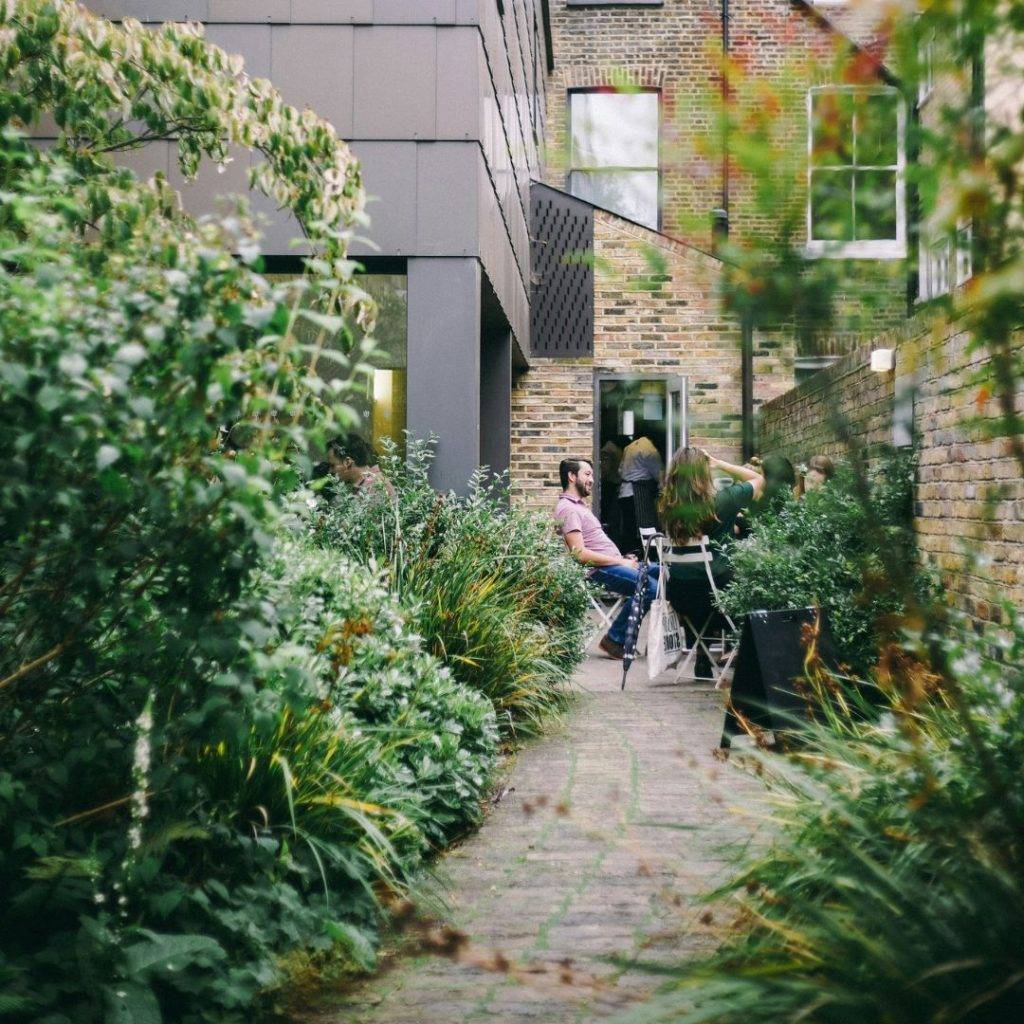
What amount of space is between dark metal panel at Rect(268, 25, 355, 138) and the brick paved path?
4385 millimetres

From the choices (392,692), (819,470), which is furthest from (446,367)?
(392,692)

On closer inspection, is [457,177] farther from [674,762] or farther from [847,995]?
[847,995]

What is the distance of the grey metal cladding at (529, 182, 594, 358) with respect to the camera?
13.0 m

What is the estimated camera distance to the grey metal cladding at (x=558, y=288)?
1300 cm

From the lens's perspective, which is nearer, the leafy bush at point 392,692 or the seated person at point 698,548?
the leafy bush at point 392,692

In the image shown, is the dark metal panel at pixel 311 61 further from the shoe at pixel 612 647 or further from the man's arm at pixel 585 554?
the shoe at pixel 612 647

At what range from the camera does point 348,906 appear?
10.5 ft

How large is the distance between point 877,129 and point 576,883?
272cm

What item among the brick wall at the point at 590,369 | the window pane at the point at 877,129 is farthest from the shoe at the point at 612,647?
the window pane at the point at 877,129

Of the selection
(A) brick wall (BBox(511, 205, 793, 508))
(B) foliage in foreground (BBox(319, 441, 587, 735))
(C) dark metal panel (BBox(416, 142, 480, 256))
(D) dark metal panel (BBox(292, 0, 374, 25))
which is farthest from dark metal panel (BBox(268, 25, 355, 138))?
(A) brick wall (BBox(511, 205, 793, 508))

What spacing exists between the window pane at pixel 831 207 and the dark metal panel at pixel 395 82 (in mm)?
5852

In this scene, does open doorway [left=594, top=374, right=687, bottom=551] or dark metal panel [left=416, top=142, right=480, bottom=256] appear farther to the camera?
open doorway [left=594, top=374, right=687, bottom=551]

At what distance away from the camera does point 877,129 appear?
1.92m

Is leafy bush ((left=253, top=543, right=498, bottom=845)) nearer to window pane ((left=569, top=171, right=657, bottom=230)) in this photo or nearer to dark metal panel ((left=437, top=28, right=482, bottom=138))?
dark metal panel ((left=437, top=28, right=482, bottom=138))
